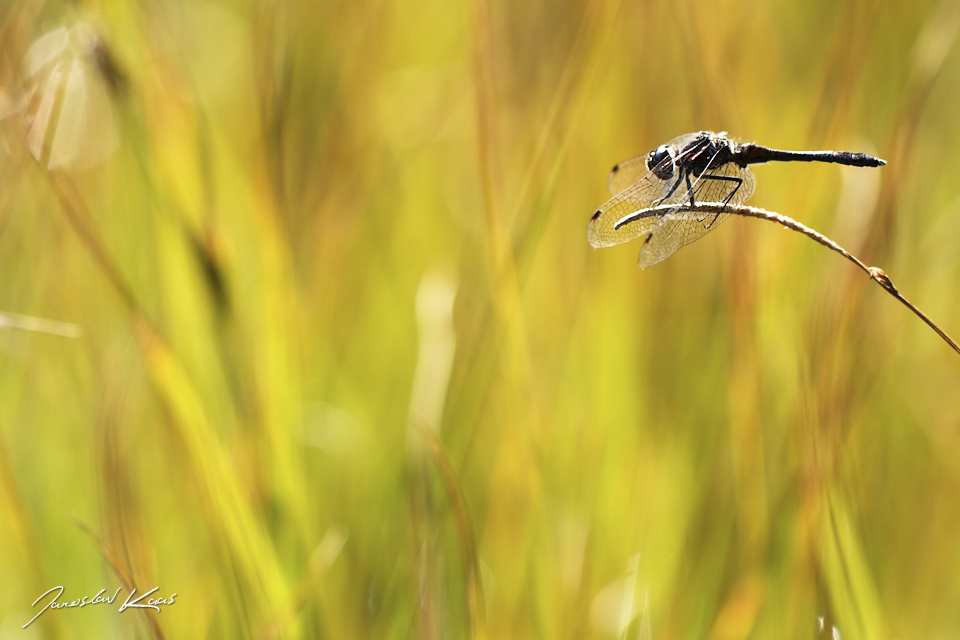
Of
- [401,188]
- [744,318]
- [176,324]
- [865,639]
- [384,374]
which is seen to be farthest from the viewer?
[401,188]

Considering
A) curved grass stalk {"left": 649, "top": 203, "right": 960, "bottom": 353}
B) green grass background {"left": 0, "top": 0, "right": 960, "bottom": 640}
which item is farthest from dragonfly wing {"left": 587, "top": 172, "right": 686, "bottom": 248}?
curved grass stalk {"left": 649, "top": 203, "right": 960, "bottom": 353}

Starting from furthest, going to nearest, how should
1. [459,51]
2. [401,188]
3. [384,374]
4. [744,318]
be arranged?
1. [459,51]
2. [401,188]
3. [384,374]
4. [744,318]

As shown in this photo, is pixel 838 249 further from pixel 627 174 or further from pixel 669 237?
pixel 627 174

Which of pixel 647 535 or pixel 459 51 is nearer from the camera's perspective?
pixel 647 535

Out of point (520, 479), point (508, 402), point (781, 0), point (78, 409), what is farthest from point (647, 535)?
point (781, 0)

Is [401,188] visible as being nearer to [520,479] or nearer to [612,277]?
[612,277]
